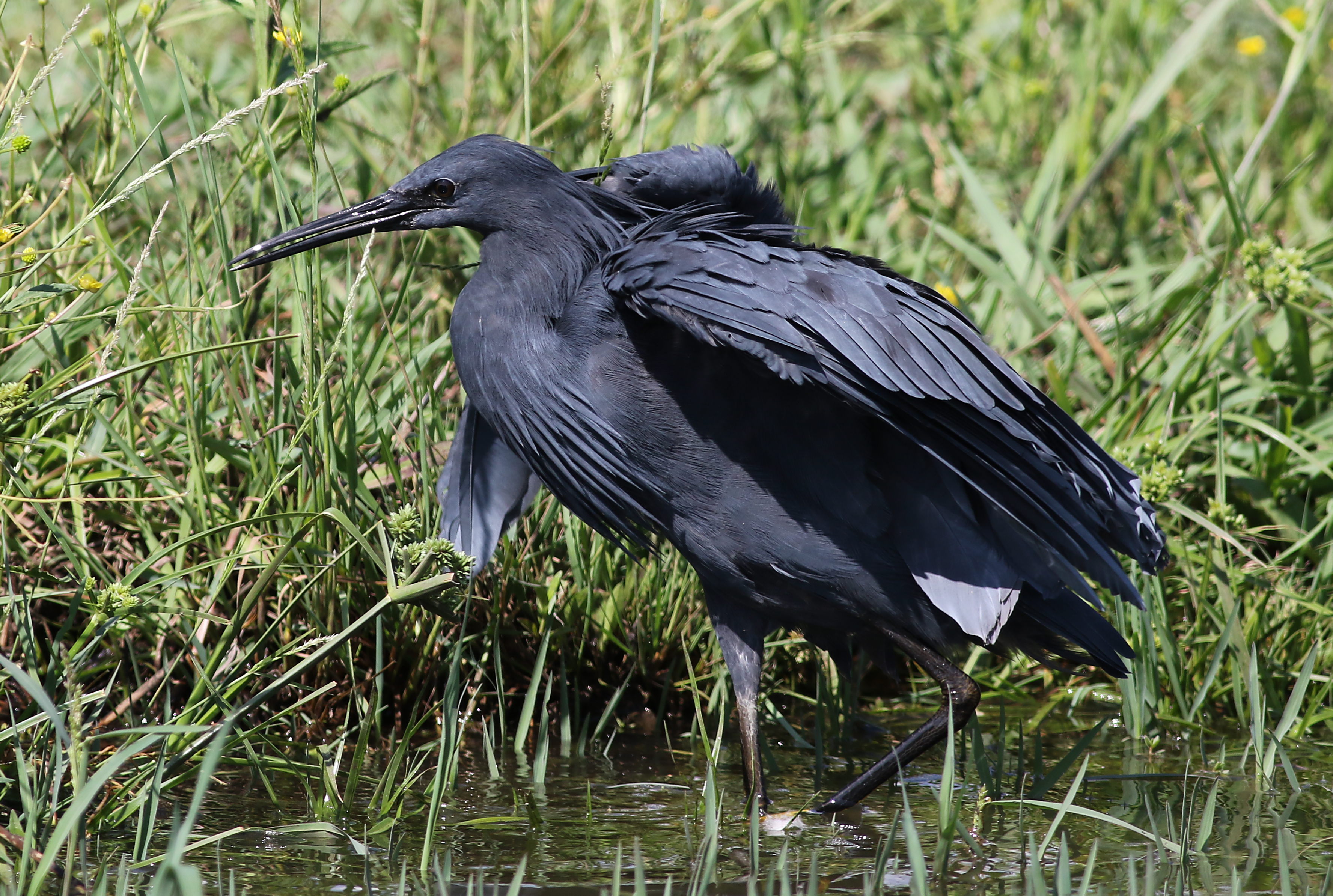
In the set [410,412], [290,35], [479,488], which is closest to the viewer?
[290,35]

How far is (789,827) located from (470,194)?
1.58 meters

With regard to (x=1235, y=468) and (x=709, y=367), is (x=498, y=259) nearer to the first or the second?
(x=709, y=367)

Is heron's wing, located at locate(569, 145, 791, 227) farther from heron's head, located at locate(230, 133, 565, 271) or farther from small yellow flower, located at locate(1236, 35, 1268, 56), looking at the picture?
small yellow flower, located at locate(1236, 35, 1268, 56)

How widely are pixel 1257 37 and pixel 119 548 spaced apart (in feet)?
16.4

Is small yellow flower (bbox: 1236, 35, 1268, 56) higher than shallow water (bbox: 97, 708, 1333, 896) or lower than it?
higher

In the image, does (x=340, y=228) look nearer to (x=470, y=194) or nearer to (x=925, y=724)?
(x=470, y=194)

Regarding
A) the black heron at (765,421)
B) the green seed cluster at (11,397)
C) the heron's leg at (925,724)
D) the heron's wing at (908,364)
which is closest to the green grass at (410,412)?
the green seed cluster at (11,397)

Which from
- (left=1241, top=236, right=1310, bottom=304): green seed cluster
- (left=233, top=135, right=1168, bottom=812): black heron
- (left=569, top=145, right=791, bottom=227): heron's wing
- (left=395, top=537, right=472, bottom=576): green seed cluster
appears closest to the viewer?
(left=395, top=537, right=472, bottom=576): green seed cluster

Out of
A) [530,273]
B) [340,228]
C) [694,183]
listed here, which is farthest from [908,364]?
[340,228]

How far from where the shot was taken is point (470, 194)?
3.11 metres

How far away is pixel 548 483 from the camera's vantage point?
301 centimetres

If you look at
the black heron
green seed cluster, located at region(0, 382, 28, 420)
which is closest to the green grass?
green seed cluster, located at region(0, 382, 28, 420)

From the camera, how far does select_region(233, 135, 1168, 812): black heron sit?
2.65m

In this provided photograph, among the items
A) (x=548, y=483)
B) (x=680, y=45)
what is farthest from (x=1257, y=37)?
(x=548, y=483)
